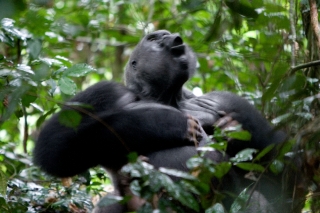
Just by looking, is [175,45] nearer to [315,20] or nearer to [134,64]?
[134,64]

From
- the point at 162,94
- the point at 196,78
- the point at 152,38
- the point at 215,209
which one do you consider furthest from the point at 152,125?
the point at 196,78

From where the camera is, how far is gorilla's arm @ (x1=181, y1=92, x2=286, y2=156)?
3441 millimetres

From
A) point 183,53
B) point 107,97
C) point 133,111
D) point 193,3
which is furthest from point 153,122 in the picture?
point 193,3

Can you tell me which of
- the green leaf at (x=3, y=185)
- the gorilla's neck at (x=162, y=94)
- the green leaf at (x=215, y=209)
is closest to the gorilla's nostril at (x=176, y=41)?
the gorilla's neck at (x=162, y=94)

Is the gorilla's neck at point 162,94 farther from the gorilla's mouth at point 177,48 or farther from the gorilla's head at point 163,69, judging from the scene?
the gorilla's mouth at point 177,48

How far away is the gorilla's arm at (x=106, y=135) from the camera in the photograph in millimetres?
3119

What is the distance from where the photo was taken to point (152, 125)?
125 inches

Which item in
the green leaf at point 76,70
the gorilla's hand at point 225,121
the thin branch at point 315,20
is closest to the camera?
the green leaf at point 76,70

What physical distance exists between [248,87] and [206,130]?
1609 millimetres

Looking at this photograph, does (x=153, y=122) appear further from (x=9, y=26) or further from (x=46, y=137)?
(x=9, y=26)

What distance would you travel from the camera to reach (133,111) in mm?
3238

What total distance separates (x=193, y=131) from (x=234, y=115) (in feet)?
1.33

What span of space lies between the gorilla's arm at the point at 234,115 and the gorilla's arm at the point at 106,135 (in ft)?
0.82

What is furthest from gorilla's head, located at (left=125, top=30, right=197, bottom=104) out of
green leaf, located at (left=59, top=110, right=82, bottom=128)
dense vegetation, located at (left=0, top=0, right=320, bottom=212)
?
green leaf, located at (left=59, top=110, right=82, bottom=128)
